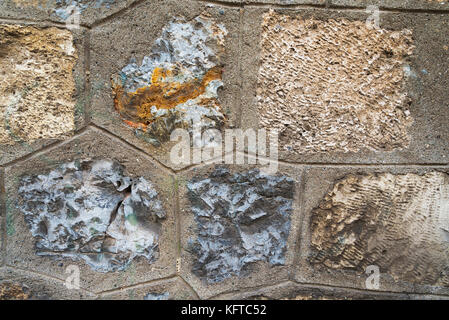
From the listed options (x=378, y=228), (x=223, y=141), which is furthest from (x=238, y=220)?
(x=378, y=228)

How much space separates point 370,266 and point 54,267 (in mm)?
582

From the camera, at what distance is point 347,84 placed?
62cm

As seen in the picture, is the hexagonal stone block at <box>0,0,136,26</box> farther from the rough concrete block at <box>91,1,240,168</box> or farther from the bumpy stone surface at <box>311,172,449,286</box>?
the bumpy stone surface at <box>311,172,449,286</box>

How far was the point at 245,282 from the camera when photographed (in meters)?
0.68

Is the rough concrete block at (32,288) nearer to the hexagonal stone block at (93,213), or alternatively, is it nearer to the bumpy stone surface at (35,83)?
the hexagonal stone block at (93,213)

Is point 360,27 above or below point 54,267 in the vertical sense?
above

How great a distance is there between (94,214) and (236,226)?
0.26 meters

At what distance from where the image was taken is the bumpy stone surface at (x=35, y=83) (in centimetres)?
60

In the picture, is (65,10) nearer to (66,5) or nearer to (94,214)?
(66,5)

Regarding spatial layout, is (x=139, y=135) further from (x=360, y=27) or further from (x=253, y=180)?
(x=360, y=27)

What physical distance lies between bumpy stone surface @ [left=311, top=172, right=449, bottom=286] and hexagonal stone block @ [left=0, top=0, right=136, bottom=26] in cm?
50

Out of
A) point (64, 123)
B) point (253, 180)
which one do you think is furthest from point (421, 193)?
point (64, 123)

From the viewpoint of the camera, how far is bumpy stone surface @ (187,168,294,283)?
0.65 meters

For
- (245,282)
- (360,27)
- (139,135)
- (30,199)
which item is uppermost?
(360,27)
